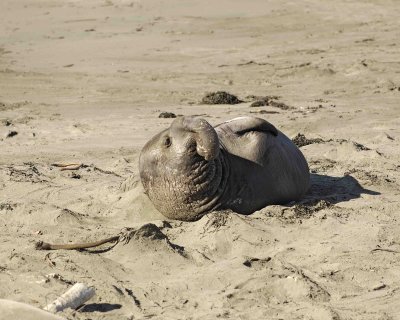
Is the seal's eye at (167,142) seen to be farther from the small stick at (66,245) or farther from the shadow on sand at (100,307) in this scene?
the shadow on sand at (100,307)

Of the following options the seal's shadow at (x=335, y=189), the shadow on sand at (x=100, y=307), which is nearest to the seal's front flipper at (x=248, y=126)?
the seal's shadow at (x=335, y=189)

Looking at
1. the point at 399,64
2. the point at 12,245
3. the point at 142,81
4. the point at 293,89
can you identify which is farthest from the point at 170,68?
the point at 12,245

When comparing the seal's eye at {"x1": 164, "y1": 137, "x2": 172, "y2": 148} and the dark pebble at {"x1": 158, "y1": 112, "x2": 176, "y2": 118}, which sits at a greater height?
the seal's eye at {"x1": 164, "y1": 137, "x2": 172, "y2": 148}

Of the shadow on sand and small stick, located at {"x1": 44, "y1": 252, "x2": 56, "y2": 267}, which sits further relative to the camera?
small stick, located at {"x1": 44, "y1": 252, "x2": 56, "y2": 267}

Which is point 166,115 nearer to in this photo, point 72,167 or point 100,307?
point 72,167

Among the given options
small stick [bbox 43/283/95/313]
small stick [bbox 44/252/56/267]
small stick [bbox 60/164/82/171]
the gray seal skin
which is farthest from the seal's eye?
small stick [bbox 60/164/82/171]

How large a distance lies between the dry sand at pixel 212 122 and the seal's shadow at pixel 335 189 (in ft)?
0.06

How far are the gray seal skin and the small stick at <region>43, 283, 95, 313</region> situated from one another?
1713 millimetres

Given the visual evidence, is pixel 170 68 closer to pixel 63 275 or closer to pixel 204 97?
pixel 204 97

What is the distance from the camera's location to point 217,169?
718 cm

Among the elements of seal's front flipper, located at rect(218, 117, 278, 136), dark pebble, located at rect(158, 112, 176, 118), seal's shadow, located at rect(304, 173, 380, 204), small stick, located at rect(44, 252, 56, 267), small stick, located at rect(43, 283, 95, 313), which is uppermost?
seal's front flipper, located at rect(218, 117, 278, 136)

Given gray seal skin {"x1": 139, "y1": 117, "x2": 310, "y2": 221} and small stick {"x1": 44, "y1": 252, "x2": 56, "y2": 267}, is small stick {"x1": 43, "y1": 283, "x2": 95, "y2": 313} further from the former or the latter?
gray seal skin {"x1": 139, "y1": 117, "x2": 310, "y2": 221}

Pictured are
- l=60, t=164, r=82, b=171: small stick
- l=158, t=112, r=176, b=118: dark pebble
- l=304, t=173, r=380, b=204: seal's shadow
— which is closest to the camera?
l=304, t=173, r=380, b=204: seal's shadow

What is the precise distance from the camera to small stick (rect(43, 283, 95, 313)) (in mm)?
5316
